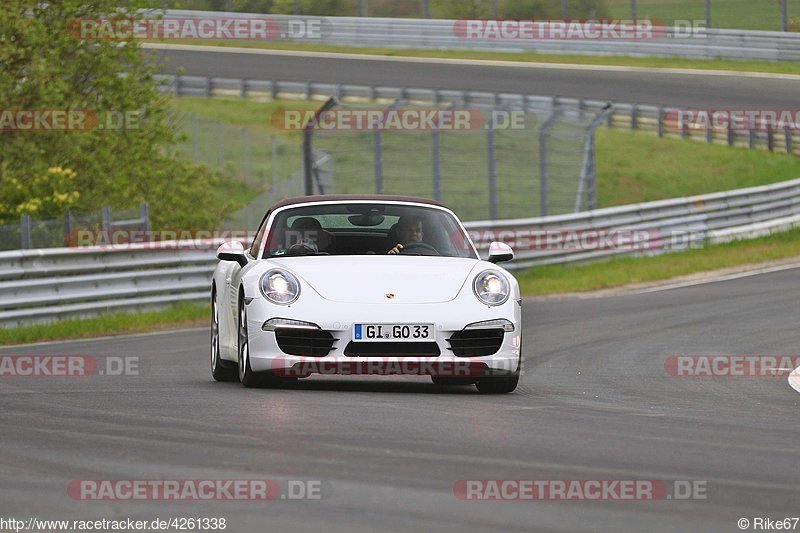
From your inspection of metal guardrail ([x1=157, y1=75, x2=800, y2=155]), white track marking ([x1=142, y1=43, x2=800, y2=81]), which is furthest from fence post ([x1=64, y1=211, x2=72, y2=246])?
white track marking ([x1=142, y1=43, x2=800, y2=81])

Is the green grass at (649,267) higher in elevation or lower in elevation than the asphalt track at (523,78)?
lower

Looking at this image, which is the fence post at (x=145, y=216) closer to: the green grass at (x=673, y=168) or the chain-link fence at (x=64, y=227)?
the chain-link fence at (x=64, y=227)

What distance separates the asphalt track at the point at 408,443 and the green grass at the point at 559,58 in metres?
31.5

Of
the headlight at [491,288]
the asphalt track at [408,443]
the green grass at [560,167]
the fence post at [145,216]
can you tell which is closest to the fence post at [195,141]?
the green grass at [560,167]

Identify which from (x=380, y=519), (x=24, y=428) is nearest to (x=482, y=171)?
(x=24, y=428)

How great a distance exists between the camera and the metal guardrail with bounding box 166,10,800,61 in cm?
4259

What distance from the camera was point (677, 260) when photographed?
83.7 ft

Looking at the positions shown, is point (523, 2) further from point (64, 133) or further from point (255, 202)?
point (64, 133)

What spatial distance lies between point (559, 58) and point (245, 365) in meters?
36.8

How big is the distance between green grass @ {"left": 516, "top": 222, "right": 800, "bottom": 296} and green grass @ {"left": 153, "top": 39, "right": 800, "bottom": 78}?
1534 cm

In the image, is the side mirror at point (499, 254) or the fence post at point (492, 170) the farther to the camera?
the fence post at point (492, 170)

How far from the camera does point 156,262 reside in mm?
19344

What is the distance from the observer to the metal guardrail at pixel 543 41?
4259 centimetres

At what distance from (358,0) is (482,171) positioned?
14339 millimetres
